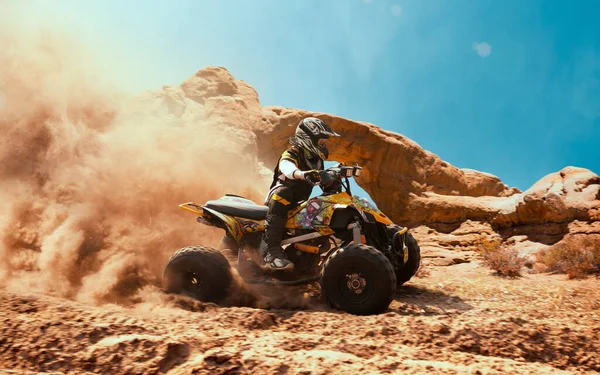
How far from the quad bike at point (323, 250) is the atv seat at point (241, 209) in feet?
0.04

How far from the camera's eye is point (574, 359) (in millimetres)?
2629

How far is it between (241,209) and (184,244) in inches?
88.8

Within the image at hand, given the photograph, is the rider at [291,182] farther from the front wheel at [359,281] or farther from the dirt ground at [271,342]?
the dirt ground at [271,342]

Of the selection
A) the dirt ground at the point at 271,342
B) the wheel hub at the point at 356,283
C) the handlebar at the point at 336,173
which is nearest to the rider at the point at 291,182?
the handlebar at the point at 336,173

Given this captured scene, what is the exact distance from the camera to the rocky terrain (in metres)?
2.30

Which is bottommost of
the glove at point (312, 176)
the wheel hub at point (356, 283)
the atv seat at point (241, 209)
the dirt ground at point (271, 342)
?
the dirt ground at point (271, 342)

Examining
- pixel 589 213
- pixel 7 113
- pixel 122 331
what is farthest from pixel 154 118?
pixel 589 213

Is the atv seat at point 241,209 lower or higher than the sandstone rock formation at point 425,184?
lower

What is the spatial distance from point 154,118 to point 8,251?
6.12 m

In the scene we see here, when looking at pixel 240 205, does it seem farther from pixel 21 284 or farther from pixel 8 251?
pixel 8 251

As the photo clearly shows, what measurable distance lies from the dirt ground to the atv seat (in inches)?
49.9

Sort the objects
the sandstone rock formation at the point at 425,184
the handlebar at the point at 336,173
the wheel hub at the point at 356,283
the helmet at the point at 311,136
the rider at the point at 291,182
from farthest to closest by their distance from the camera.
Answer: the sandstone rock formation at the point at 425,184 → the helmet at the point at 311,136 → the rider at the point at 291,182 → the handlebar at the point at 336,173 → the wheel hub at the point at 356,283

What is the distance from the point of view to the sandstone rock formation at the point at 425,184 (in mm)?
10344

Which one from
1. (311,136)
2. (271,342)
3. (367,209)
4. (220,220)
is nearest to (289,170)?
(311,136)
